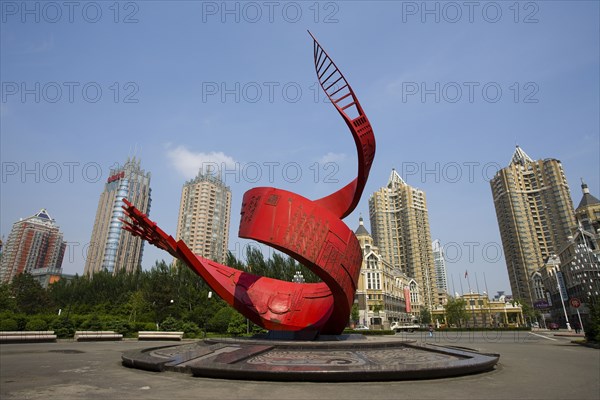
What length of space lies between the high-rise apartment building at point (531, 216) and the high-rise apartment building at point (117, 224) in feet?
284

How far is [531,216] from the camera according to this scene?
78.9 meters

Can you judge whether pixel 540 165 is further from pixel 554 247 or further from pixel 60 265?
A: pixel 60 265

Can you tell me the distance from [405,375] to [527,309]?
67.0 metres

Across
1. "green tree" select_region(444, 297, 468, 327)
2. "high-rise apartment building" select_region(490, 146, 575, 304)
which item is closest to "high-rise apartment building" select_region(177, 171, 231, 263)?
"green tree" select_region(444, 297, 468, 327)

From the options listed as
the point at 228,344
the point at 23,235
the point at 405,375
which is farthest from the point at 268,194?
the point at 23,235

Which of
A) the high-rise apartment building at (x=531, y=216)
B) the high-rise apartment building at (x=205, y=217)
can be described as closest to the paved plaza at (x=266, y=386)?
the high-rise apartment building at (x=531, y=216)

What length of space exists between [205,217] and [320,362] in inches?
3310

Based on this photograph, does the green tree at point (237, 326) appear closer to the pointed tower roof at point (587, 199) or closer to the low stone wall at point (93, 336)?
the low stone wall at point (93, 336)

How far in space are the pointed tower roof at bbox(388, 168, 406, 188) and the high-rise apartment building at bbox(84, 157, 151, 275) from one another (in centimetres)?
6529

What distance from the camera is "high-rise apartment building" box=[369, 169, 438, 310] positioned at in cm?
8456

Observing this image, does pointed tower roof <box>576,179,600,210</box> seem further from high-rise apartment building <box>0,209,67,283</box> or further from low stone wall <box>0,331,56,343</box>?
high-rise apartment building <box>0,209,67,283</box>

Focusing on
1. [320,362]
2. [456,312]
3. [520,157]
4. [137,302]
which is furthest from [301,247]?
[520,157]

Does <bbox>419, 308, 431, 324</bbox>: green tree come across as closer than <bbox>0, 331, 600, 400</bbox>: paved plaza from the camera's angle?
No

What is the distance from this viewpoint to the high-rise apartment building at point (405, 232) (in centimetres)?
8456
